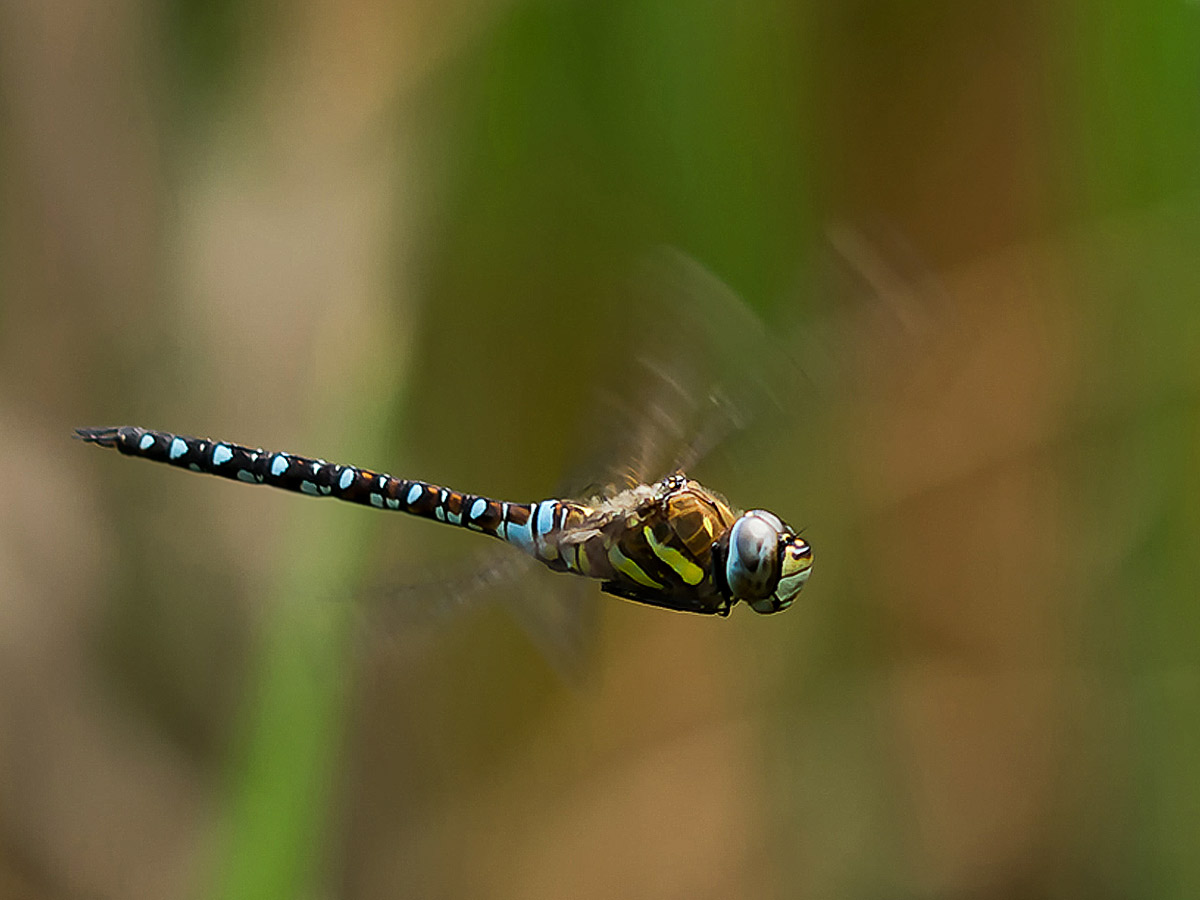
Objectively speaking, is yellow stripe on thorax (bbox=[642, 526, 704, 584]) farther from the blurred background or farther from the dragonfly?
the blurred background

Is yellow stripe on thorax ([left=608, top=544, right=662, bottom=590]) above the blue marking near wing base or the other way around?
the other way around

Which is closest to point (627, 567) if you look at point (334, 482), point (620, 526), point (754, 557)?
point (620, 526)

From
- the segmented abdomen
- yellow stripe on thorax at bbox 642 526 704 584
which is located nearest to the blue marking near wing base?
the segmented abdomen

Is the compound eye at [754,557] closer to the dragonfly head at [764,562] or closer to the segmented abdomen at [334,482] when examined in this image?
the dragonfly head at [764,562]

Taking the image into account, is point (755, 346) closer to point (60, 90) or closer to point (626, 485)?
point (626, 485)

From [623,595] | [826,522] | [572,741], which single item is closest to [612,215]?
→ [826,522]

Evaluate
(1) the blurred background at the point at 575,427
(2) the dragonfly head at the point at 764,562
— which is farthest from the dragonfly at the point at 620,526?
(1) the blurred background at the point at 575,427

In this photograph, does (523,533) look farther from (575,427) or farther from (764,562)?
(764,562)
